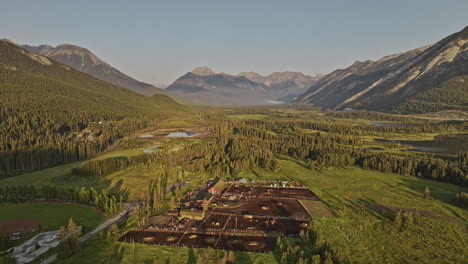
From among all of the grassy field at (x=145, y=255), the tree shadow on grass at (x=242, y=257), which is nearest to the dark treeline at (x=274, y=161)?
the grassy field at (x=145, y=255)

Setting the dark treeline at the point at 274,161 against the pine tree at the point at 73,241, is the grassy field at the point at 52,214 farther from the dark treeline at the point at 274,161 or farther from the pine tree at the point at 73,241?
the dark treeline at the point at 274,161

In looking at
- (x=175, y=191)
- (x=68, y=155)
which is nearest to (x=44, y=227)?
(x=175, y=191)

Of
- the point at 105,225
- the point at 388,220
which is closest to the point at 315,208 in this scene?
the point at 388,220

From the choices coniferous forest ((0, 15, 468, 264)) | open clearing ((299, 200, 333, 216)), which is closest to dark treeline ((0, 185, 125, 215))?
coniferous forest ((0, 15, 468, 264))

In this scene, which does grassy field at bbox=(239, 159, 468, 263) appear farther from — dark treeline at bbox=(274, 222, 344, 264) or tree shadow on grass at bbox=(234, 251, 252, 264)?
tree shadow on grass at bbox=(234, 251, 252, 264)

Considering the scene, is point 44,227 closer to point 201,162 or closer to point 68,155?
point 201,162

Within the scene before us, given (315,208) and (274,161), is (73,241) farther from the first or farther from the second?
(274,161)
